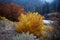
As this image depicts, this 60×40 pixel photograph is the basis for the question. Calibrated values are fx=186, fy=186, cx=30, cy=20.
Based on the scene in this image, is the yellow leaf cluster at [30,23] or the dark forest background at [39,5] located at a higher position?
the dark forest background at [39,5]

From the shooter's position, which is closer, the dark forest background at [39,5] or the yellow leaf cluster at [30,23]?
the yellow leaf cluster at [30,23]

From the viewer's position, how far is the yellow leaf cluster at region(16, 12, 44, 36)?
12.4ft

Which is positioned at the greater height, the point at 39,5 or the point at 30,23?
the point at 39,5

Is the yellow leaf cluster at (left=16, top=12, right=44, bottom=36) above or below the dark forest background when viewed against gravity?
below

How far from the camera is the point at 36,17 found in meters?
3.83

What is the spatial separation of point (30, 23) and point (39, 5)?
0.47 metres

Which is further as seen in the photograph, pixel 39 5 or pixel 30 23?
pixel 39 5

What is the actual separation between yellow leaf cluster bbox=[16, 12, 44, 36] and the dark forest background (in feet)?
0.44

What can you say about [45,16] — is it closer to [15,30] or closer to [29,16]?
[29,16]

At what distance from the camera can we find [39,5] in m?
3.99

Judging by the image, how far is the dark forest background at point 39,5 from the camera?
12.7ft

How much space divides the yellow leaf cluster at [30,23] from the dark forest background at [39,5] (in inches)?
5.3

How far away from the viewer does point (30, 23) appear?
3809mm

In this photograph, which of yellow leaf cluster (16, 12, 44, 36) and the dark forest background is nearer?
yellow leaf cluster (16, 12, 44, 36)
